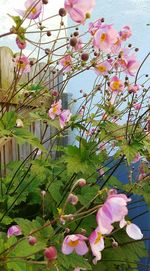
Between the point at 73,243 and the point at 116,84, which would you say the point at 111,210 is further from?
the point at 116,84

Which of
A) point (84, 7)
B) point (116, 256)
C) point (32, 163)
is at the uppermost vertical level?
point (84, 7)

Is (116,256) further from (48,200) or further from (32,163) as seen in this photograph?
(32,163)

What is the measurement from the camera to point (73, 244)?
104 centimetres

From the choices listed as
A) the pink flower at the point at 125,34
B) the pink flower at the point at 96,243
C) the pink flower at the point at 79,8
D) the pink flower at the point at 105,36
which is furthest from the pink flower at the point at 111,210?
the pink flower at the point at 125,34

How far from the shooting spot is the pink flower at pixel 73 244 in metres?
1.02

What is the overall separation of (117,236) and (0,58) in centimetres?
196

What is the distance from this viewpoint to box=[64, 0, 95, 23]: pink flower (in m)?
1.06

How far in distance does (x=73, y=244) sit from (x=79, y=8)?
56cm

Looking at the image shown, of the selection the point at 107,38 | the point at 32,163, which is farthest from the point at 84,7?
the point at 32,163

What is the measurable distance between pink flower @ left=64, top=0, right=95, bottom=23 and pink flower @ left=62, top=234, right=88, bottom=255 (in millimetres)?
506

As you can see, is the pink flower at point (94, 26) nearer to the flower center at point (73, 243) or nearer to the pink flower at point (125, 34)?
the pink flower at point (125, 34)

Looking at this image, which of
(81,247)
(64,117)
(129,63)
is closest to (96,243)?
(81,247)

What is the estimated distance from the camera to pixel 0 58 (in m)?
3.37

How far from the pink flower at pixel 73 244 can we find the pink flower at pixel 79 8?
0.51 m
